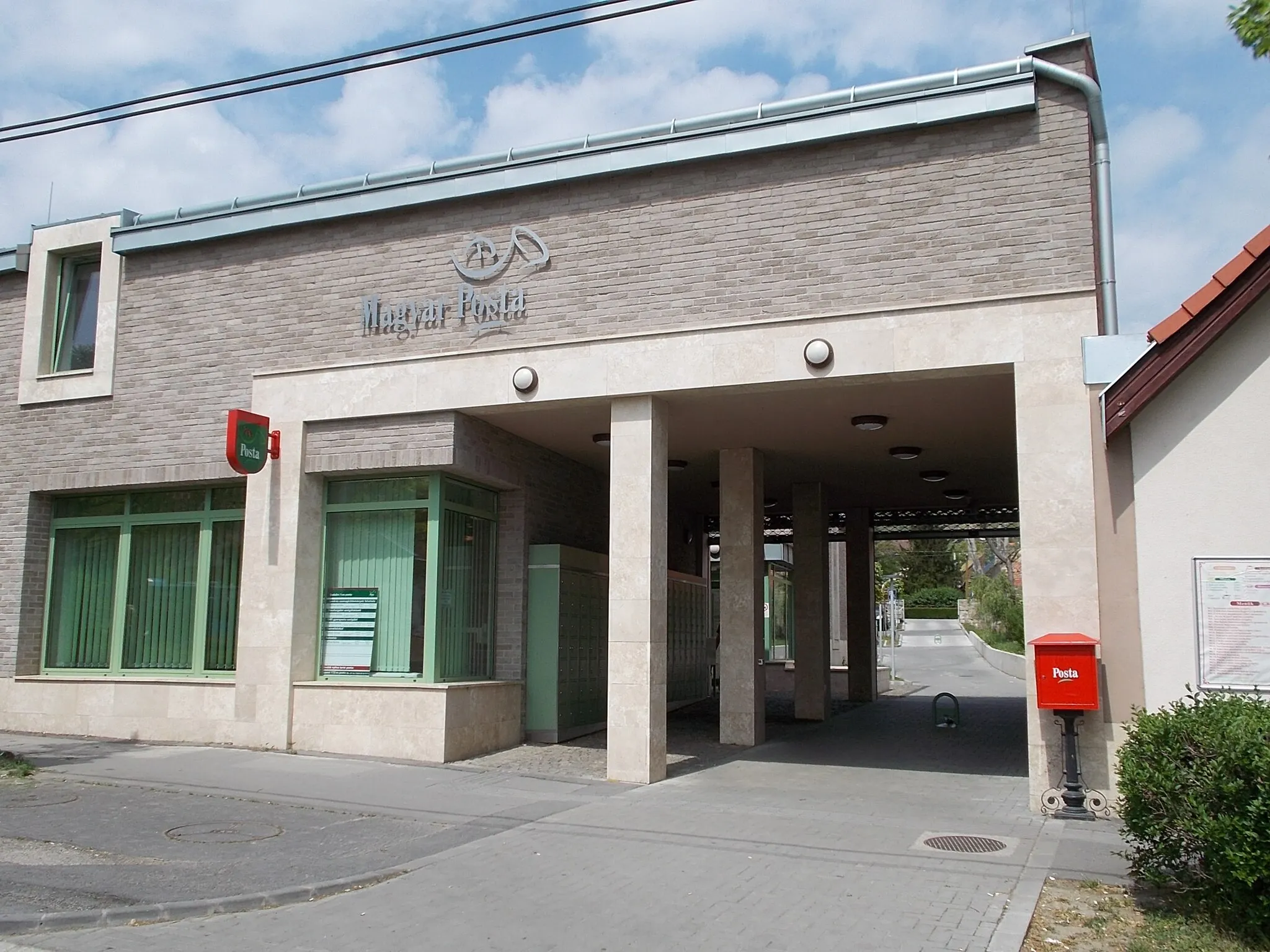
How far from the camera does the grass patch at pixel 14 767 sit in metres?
11.5

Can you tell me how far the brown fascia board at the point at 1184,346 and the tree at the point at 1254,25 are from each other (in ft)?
8.81

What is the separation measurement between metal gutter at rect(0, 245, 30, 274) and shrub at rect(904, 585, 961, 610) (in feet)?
208

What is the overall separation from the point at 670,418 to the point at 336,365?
4282 millimetres

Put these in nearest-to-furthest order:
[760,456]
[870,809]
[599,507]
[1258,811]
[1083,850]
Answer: [1258,811] < [1083,850] < [870,809] < [760,456] < [599,507]

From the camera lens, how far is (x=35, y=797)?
10.3 metres

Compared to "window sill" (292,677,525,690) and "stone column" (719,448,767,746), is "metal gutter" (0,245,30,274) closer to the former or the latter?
"window sill" (292,677,525,690)

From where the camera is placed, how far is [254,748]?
1373 cm

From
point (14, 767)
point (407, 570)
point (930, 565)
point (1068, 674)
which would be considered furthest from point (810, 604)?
point (930, 565)

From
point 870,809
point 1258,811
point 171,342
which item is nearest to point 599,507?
point 171,342

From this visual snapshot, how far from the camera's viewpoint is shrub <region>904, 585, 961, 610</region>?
241ft

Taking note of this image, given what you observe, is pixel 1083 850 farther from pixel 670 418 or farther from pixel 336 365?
pixel 336 365

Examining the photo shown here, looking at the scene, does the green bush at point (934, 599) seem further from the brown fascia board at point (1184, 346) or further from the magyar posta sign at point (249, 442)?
the brown fascia board at point (1184, 346)

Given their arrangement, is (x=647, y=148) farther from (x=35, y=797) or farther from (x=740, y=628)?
(x=35, y=797)

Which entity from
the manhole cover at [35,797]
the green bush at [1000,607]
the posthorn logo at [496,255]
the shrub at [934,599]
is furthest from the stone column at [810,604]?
the shrub at [934,599]
